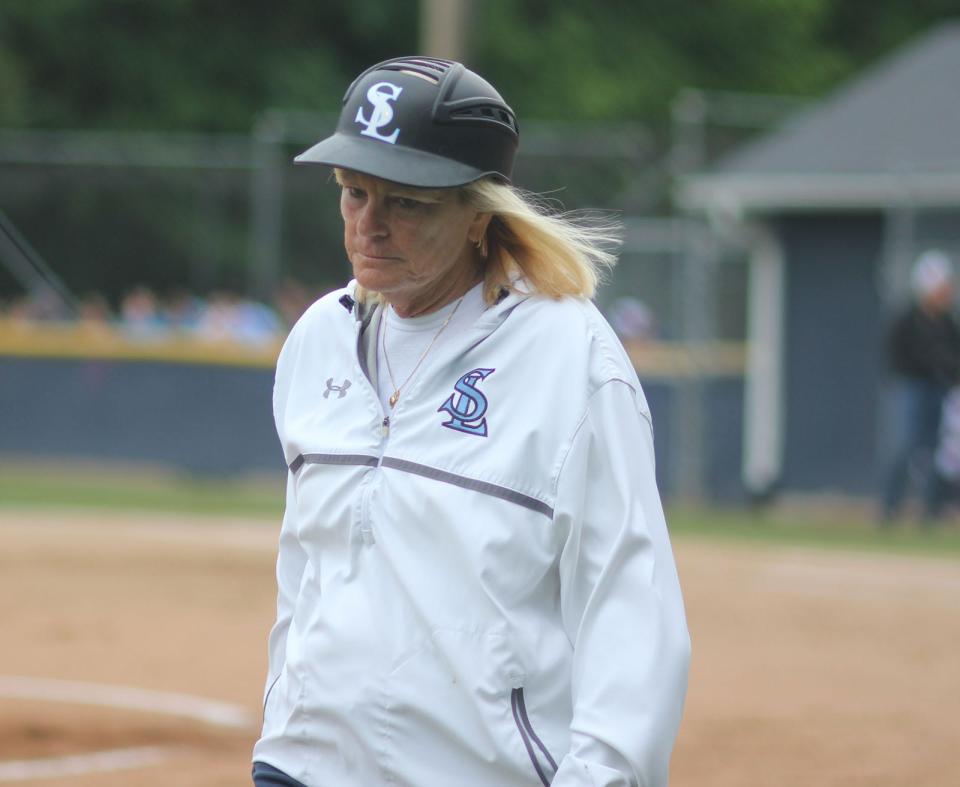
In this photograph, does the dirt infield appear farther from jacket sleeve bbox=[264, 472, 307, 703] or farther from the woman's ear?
the woman's ear

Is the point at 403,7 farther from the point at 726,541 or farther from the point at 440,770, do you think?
the point at 440,770

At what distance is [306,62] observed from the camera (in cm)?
2842

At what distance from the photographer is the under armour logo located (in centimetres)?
288

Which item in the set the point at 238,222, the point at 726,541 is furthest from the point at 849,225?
the point at 238,222

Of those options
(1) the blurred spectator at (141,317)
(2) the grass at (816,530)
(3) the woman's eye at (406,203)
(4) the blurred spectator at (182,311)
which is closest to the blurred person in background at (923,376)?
(2) the grass at (816,530)

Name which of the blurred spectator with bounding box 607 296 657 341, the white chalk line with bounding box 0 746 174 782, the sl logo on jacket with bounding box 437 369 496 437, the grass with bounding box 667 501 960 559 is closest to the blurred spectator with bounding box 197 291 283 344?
the blurred spectator with bounding box 607 296 657 341

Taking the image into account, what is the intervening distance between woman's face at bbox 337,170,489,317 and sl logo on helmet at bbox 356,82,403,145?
7cm

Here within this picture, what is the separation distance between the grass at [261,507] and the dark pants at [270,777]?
10.5m

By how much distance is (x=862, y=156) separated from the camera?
17.1m

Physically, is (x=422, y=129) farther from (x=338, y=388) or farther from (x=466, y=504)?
(x=466, y=504)

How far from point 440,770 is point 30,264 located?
1832cm

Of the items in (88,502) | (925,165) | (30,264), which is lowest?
(88,502)

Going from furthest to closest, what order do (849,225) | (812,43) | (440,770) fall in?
(812,43)
(849,225)
(440,770)

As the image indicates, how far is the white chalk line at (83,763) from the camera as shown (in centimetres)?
654
